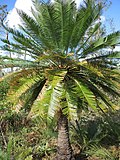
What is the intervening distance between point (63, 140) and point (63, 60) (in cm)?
260

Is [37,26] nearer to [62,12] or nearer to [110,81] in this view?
[62,12]

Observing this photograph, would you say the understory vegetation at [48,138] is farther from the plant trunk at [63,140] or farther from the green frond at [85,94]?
the green frond at [85,94]

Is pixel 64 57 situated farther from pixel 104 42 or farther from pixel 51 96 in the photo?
pixel 104 42

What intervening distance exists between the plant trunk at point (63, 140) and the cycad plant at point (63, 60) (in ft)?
0.09

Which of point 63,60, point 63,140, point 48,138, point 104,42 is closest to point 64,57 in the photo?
point 63,60

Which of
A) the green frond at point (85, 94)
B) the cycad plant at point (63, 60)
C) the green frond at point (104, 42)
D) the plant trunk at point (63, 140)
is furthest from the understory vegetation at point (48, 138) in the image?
the green frond at point (104, 42)

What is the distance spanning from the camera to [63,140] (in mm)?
7996

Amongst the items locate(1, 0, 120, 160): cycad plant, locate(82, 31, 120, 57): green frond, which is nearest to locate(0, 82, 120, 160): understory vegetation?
locate(1, 0, 120, 160): cycad plant

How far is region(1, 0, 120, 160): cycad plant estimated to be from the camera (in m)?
6.48

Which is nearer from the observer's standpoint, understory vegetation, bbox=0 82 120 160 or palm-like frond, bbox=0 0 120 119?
palm-like frond, bbox=0 0 120 119

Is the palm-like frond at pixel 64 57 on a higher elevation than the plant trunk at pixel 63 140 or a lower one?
higher

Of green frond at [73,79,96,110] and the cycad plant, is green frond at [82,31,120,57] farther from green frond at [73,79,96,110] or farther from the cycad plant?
green frond at [73,79,96,110]

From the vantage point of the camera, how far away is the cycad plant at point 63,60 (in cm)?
648

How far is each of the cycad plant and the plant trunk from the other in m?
0.03
